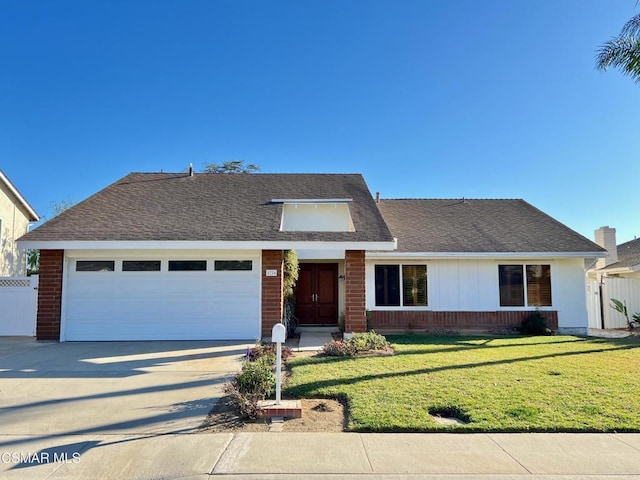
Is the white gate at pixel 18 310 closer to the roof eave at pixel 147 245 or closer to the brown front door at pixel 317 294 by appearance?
the roof eave at pixel 147 245

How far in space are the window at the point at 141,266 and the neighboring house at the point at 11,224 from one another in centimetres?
1138

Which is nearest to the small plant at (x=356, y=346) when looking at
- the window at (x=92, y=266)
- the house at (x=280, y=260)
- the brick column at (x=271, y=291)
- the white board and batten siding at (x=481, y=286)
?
the house at (x=280, y=260)

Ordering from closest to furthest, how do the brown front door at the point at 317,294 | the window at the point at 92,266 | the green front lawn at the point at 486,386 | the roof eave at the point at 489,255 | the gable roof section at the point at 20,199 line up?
the green front lawn at the point at 486,386, the window at the point at 92,266, the roof eave at the point at 489,255, the brown front door at the point at 317,294, the gable roof section at the point at 20,199

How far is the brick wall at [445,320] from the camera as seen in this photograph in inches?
513

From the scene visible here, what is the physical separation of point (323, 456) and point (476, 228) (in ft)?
40.2

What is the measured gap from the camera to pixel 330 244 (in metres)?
11.0

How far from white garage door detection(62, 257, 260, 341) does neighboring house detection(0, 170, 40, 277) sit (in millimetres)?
10759

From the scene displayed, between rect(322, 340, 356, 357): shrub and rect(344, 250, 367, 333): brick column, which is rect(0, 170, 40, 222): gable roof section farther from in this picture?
rect(322, 340, 356, 357): shrub

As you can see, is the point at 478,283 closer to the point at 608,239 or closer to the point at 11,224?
the point at 608,239

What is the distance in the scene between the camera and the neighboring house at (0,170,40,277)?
62.6 feet

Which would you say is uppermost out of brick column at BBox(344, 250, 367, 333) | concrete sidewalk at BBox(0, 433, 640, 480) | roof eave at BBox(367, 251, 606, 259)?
roof eave at BBox(367, 251, 606, 259)

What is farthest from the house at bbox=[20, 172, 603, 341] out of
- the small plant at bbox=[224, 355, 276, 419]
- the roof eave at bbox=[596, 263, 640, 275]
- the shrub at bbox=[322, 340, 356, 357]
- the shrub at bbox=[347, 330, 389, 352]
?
the small plant at bbox=[224, 355, 276, 419]

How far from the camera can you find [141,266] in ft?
37.2

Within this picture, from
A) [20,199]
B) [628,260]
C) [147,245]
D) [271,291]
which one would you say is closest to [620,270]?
[628,260]
